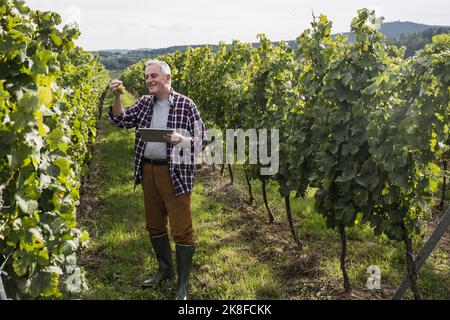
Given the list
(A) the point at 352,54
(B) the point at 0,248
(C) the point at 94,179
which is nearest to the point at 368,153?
(A) the point at 352,54

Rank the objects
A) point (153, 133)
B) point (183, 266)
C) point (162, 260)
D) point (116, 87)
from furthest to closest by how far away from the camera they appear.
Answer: point (162, 260), point (183, 266), point (116, 87), point (153, 133)

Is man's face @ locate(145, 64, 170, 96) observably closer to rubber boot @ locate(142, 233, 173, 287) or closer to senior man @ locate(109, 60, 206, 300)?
senior man @ locate(109, 60, 206, 300)

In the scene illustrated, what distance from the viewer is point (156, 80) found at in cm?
381

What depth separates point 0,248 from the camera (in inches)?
87.3

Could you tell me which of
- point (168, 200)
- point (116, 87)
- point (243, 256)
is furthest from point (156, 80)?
point (243, 256)

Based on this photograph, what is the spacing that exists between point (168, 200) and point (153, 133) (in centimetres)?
73

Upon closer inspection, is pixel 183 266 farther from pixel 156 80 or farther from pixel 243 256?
pixel 156 80

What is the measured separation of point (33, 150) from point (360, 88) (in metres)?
2.95

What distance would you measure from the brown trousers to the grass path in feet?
2.48

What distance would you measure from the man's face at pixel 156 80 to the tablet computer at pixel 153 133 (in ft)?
1.71

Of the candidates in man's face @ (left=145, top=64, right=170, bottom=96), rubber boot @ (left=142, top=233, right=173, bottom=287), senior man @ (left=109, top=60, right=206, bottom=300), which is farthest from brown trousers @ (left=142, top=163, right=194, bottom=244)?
man's face @ (left=145, top=64, right=170, bottom=96)

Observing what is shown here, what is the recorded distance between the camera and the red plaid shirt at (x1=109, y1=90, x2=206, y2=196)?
382 cm

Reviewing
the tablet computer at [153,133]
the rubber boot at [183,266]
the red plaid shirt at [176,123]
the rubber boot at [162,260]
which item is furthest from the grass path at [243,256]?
the tablet computer at [153,133]

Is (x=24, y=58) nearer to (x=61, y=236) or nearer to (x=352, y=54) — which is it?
(x=61, y=236)
